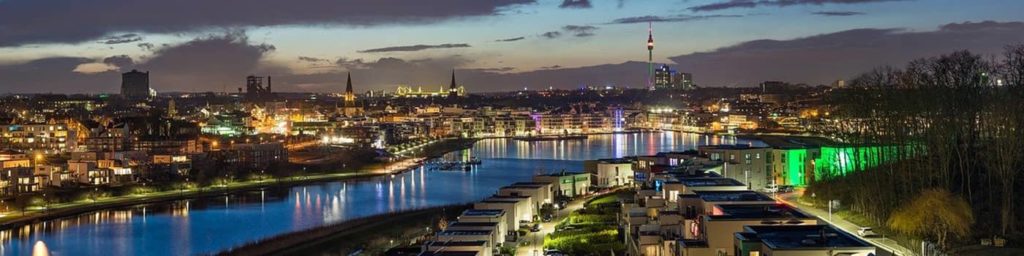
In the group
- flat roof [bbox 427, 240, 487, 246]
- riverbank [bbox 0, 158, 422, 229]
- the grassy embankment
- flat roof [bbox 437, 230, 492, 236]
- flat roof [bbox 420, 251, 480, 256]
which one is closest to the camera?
flat roof [bbox 420, 251, 480, 256]

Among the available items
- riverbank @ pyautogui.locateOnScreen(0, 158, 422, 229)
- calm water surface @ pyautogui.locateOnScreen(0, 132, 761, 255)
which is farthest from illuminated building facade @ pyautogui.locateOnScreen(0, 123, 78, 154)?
calm water surface @ pyautogui.locateOnScreen(0, 132, 761, 255)

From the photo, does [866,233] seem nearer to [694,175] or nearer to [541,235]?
[694,175]

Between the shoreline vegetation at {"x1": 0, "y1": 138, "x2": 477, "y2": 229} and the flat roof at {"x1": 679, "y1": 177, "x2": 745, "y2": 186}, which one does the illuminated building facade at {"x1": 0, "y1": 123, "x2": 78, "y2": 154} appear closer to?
the shoreline vegetation at {"x1": 0, "y1": 138, "x2": 477, "y2": 229}

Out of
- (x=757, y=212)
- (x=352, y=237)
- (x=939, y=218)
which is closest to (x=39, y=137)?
(x=352, y=237)

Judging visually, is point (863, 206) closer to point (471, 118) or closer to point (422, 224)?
point (422, 224)

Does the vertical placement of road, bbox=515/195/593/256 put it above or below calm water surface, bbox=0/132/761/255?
above

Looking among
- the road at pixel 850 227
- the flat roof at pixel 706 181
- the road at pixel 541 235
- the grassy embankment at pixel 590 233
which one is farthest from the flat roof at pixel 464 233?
the road at pixel 850 227

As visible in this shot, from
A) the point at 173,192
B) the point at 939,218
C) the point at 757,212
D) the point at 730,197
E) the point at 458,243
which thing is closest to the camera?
the point at 757,212

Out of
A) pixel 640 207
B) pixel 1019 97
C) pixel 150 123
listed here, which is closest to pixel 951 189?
pixel 1019 97
